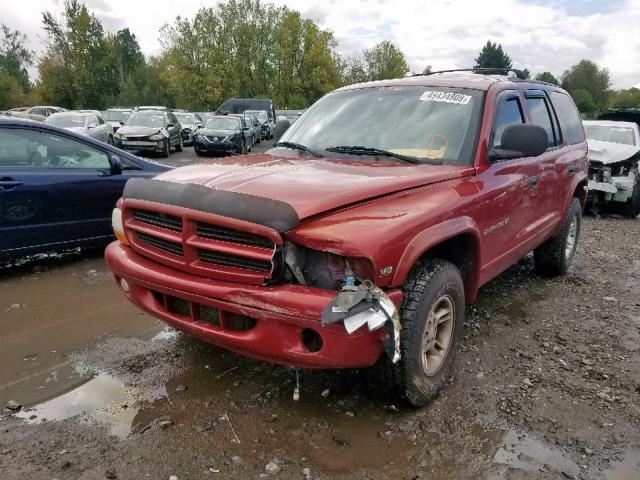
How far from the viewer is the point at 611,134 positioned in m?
10.6

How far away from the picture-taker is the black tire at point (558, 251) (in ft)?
17.3

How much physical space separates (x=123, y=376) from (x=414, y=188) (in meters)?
2.11

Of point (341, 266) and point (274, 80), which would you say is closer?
point (341, 266)

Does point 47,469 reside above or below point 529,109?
below

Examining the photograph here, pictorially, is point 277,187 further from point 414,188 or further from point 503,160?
point 503,160

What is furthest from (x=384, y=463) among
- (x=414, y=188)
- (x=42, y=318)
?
(x=42, y=318)

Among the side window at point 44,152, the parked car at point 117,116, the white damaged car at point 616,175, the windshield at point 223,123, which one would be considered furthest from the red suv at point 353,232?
the parked car at point 117,116

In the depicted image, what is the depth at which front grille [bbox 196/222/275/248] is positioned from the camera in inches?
99.1

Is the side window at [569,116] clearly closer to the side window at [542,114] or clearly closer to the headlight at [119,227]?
the side window at [542,114]

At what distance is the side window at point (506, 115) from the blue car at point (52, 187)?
3869 millimetres

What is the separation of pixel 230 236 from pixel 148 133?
53.5ft

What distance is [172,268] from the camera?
2863 millimetres

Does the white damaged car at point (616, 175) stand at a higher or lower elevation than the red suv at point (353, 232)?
lower

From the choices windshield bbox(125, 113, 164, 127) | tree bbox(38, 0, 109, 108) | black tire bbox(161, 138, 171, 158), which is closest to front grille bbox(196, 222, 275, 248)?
black tire bbox(161, 138, 171, 158)
